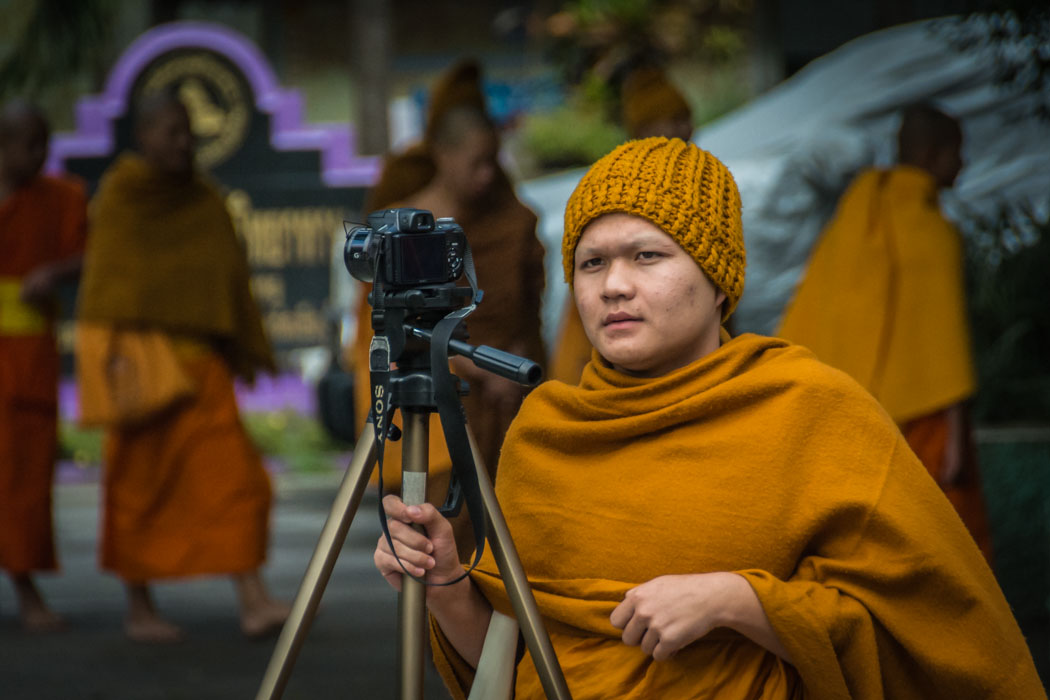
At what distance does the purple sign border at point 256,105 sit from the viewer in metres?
13.2

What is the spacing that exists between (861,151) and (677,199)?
19.2ft

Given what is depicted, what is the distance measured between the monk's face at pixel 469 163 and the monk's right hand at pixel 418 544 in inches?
116

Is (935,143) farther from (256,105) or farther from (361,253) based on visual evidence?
(256,105)

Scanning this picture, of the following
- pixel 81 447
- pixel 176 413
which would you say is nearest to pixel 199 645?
pixel 176 413

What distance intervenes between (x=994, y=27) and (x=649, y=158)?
9.13 feet

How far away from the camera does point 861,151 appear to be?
Result: 771 centimetres

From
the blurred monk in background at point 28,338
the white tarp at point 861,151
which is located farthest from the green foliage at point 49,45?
the white tarp at point 861,151

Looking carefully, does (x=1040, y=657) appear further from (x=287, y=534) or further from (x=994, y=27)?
(x=287, y=534)

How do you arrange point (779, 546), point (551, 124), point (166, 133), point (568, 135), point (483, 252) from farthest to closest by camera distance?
point (551, 124) → point (568, 135) → point (166, 133) → point (483, 252) → point (779, 546)

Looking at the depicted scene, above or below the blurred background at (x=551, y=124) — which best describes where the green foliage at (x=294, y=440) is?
below

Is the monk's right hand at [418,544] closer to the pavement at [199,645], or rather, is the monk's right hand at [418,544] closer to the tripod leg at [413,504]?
the tripod leg at [413,504]

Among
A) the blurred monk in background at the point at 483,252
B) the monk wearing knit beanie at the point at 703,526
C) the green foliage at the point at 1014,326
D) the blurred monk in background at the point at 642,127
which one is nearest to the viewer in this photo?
the monk wearing knit beanie at the point at 703,526

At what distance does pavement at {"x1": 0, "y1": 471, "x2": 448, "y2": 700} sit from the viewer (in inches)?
197

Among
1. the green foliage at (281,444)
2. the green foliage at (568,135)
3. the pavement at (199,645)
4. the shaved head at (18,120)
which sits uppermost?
the green foliage at (568,135)
